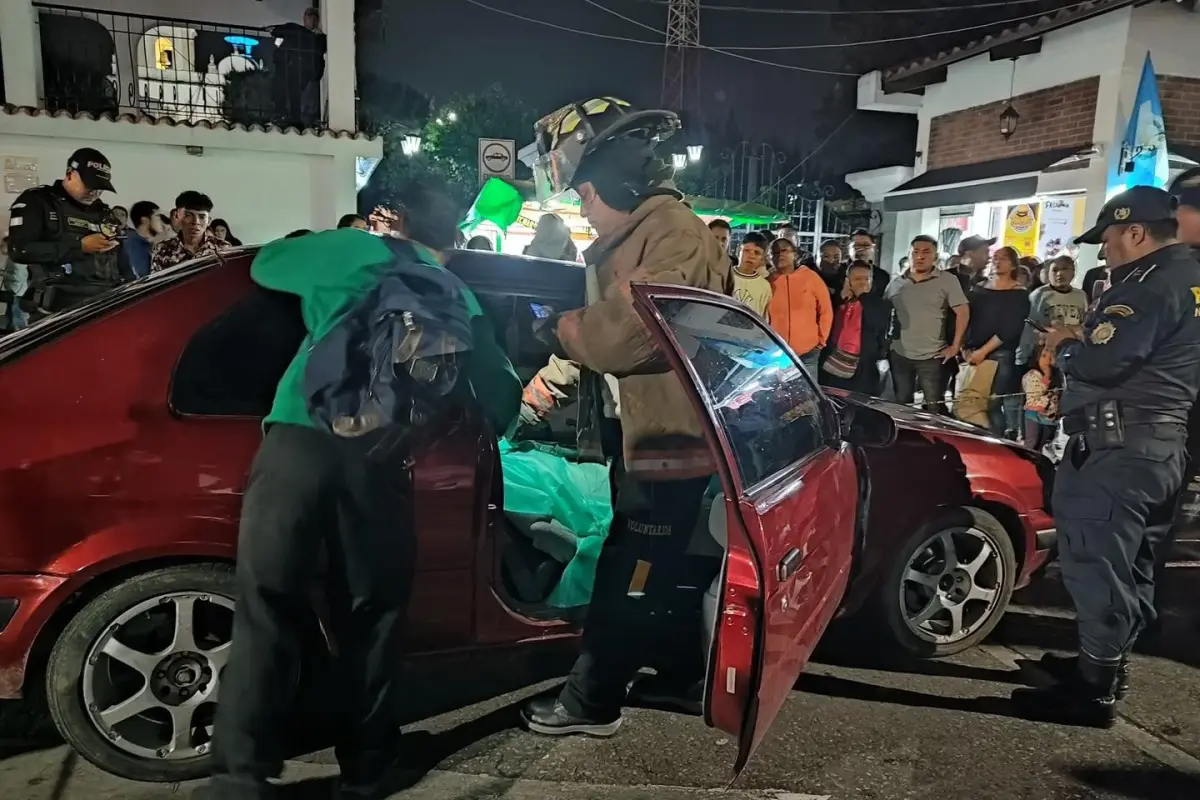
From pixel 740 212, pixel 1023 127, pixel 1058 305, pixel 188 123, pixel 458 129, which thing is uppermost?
pixel 458 129

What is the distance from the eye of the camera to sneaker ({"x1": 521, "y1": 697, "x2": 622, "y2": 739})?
2.89m

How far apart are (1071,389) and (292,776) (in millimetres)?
3049

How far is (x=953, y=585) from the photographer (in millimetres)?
3529

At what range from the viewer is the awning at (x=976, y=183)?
10023 mm

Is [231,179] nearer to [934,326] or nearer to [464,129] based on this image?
[934,326]

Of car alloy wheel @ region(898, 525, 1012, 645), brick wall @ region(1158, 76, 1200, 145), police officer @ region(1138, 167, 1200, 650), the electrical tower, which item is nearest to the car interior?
car alloy wheel @ region(898, 525, 1012, 645)

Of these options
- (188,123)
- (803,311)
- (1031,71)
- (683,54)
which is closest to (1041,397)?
(803,311)

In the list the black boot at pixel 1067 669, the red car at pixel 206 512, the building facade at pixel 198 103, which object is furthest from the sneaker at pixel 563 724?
the building facade at pixel 198 103

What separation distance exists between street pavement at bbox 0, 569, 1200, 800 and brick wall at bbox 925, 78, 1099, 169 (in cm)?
825

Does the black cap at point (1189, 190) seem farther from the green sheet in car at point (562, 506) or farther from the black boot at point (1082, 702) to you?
the green sheet in car at point (562, 506)

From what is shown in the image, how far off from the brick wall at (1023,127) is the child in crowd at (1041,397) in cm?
489

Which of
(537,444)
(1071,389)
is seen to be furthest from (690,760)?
(1071,389)

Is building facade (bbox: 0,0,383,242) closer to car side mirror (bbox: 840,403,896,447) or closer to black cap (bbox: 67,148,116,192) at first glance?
black cap (bbox: 67,148,116,192)

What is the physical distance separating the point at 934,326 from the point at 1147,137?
467 cm
